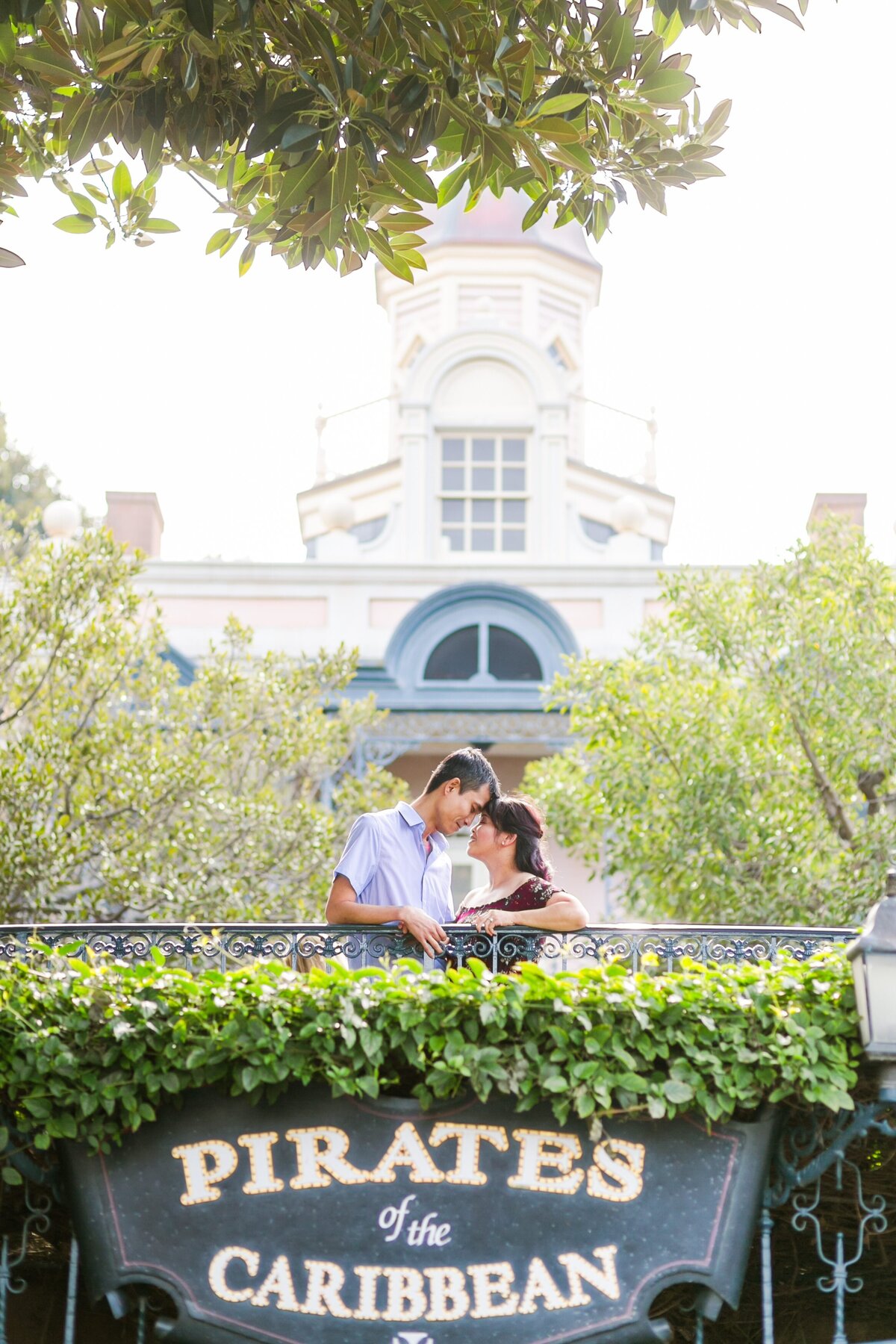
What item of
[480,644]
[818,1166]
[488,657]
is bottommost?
[818,1166]

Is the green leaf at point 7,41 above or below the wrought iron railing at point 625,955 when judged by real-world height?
above

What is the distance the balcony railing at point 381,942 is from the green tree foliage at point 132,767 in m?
5.42

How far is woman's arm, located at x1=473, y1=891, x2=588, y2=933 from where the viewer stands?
5.46 m

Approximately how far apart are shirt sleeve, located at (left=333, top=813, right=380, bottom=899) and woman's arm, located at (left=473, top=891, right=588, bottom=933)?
0.47 meters

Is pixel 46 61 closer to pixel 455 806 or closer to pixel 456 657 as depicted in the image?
pixel 455 806

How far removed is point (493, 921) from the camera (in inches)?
216

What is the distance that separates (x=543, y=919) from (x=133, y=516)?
1646 centimetres

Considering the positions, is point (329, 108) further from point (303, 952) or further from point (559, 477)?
point (559, 477)

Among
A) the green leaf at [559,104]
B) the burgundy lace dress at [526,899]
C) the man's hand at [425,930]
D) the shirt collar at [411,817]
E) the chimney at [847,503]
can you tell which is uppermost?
the chimney at [847,503]

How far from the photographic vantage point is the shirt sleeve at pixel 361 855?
18.7 ft

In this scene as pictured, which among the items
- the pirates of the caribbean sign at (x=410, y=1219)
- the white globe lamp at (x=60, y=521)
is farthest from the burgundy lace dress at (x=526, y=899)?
the white globe lamp at (x=60, y=521)

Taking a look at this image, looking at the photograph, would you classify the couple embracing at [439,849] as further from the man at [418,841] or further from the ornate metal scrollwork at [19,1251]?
the ornate metal scrollwork at [19,1251]

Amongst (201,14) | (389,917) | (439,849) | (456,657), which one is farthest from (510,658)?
(201,14)

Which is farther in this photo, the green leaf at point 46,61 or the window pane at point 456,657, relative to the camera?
the window pane at point 456,657
